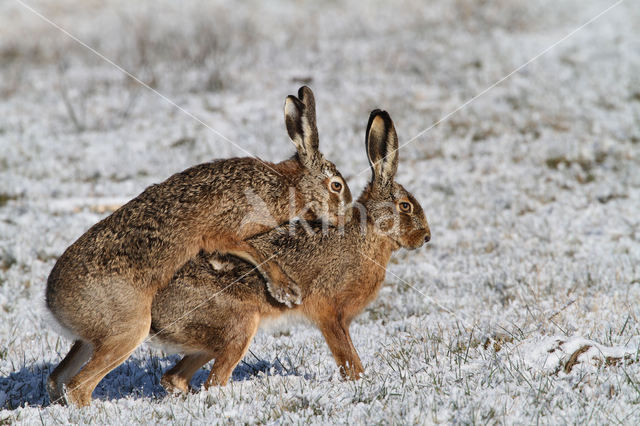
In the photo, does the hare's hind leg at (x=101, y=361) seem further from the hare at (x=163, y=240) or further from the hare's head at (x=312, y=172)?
the hare's head at (x=312, y=172)

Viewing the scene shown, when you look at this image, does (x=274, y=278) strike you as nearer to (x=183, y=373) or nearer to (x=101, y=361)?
(x=183, y=373)

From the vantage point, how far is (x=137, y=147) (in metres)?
13.4

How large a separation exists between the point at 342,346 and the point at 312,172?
1800mm

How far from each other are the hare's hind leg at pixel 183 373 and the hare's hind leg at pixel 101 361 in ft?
2.19

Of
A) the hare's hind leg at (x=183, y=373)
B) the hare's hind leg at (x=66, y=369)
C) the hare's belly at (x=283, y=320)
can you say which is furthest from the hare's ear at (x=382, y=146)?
the hare's hind leg at (x=66, y=369)

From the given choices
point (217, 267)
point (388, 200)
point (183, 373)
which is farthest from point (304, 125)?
point (183, 373)

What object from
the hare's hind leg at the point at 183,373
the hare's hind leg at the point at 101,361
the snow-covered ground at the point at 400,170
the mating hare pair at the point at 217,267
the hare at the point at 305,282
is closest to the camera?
the snow-covered ground at the point at 400,170

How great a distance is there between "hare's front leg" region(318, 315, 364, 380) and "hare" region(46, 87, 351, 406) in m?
0.37

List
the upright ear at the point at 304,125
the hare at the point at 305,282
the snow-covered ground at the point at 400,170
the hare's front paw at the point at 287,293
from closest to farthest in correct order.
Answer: the snow-covered ground at the point at 400,170
the hare at the point at 305,282
the hare's front paw at the point at 287,293
the upright ear at the point at 304,125

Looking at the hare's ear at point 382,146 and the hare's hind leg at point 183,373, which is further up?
the hare's ear at point 382,146

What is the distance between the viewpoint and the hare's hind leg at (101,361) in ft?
16.5

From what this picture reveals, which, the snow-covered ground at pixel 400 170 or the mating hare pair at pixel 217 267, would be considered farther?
the mating hare pair at pixel 217 267

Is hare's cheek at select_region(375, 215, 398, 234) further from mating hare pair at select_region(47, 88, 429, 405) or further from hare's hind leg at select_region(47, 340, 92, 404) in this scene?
hare's hind leg at select_region(47, 340, 92, 404)

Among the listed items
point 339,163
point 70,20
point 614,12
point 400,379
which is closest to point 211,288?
point 400,379
